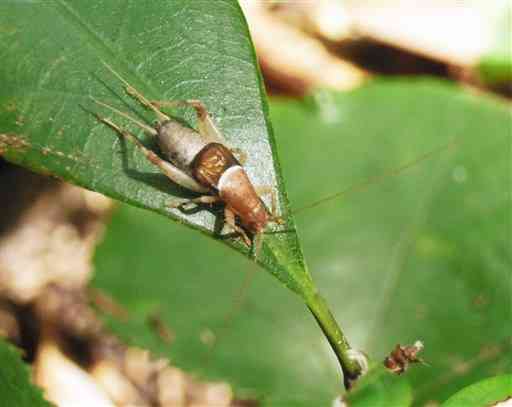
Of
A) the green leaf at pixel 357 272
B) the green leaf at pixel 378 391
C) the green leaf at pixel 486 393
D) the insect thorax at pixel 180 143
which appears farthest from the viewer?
the green leaf at pixel 357 272

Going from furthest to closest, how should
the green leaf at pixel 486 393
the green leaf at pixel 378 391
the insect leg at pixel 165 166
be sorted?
1. the insect leg at pixel 165 166
2. the green leaf at pixel 378 391
3. the green leaf at pixel 486 393

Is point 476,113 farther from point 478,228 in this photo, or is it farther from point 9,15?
point 9,15

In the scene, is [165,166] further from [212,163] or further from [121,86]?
[212,163]

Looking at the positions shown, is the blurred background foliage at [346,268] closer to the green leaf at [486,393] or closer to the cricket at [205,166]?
A: the cricket at [205,166]

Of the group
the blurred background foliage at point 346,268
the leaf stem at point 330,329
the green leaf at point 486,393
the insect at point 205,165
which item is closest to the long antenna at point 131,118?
the insect at point 205,165

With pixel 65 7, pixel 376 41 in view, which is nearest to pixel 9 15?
pixel 65 7

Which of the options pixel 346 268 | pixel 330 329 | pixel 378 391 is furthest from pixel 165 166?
pixel 346 268
